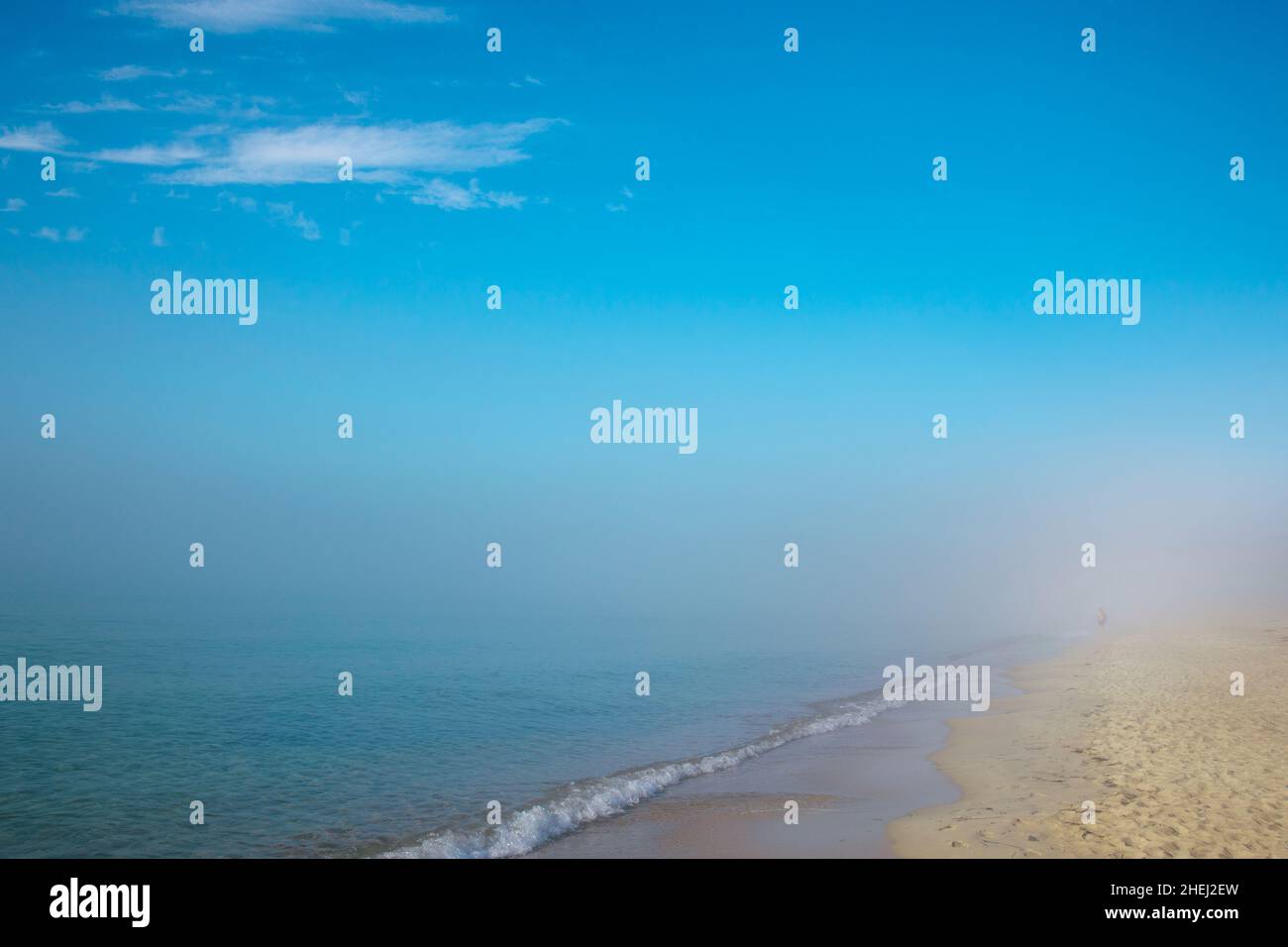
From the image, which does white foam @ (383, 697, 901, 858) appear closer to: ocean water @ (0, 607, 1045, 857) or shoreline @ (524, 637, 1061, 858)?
ocean water @ (0, 607, 1045, 857)

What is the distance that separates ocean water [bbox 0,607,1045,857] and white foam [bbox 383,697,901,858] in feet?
0.15

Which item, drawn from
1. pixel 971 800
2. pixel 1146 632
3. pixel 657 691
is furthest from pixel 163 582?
pixel 971 800

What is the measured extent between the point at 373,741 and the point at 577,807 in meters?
8.34

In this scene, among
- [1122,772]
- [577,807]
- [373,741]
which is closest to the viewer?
[577,807]

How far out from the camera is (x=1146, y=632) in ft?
167

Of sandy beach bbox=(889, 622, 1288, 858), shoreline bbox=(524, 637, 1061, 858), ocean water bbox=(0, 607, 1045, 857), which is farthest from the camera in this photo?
ocean water bbox=(0, 607, 1045, 857)

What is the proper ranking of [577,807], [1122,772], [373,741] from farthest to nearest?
[373,741] < [1122,772] < [577,807]

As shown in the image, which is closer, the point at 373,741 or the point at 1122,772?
the point at 1122,772

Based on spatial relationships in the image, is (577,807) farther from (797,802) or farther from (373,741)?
(373,741)

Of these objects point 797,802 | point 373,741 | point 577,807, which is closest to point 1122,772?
point 797,802

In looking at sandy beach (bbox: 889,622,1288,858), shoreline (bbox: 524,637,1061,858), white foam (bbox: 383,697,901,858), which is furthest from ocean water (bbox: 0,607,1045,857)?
sandy beach (bbox: 889,622,1288,858)

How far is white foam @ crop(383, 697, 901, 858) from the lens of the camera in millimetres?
13328

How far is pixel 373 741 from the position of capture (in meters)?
21.7

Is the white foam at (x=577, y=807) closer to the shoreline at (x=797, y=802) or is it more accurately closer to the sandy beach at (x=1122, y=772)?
the shoreline at (x=797, y=802)
